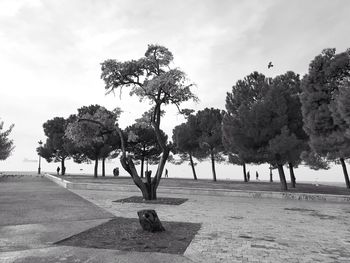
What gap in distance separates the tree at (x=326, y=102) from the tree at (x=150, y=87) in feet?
28.5

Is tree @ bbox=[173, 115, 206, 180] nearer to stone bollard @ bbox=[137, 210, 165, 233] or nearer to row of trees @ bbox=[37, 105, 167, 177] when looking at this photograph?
row of trees @ bbox=[37, 105, 167, 177]

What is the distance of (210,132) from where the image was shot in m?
40.6

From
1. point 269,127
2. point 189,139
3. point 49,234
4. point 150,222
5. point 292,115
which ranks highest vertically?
point 189,139

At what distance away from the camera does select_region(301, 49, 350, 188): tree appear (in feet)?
56.9

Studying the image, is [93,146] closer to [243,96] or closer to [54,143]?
[54,143]

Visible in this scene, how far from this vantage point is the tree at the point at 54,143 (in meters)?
49.1

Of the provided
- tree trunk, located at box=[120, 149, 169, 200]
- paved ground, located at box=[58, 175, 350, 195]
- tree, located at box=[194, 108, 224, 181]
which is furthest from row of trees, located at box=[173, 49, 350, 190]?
tree, located at box=[194, 108, 224, 181]

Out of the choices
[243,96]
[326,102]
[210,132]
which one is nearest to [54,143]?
[210,132]

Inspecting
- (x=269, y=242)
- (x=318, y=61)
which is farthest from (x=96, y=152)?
(x=269, y=242)

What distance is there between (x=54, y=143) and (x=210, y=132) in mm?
27074

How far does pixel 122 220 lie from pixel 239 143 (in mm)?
14162

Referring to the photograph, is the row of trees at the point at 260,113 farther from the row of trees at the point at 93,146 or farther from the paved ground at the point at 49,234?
the row of trees at the point at 93,146

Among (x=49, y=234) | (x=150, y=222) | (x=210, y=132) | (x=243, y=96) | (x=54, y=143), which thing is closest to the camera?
(x=49, y=234)

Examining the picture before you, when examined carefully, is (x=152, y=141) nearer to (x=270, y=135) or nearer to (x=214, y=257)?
(x=270, y=135)
